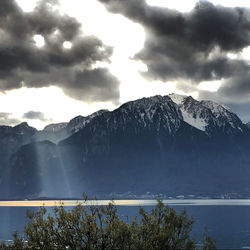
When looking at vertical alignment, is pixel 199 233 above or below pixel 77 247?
below

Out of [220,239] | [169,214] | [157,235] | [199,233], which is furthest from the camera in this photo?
[199,233]

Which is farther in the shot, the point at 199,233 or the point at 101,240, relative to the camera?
the point at 199,233

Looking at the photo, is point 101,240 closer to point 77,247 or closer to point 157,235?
point 77,247

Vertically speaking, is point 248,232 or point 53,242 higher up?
point 53,242

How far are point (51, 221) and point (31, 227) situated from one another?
110 inches

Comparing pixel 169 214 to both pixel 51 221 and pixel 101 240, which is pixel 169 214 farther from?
pixel 51 221

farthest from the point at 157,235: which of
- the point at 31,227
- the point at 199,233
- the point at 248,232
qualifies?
the point at 248,232

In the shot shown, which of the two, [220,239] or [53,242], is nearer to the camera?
[53,242]

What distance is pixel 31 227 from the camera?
167ft

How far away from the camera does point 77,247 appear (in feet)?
160

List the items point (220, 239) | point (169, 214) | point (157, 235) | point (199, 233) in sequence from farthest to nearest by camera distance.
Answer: point (199, 233), point (220, 239), point (169, 214), point (157, 235)

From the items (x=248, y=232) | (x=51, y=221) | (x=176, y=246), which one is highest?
(x=51, y=221)

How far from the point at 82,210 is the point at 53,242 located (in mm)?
4808

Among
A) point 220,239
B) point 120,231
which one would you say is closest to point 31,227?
point 120,231
